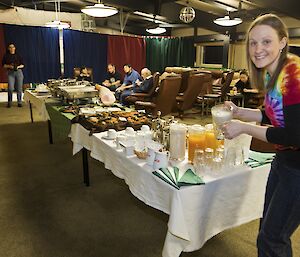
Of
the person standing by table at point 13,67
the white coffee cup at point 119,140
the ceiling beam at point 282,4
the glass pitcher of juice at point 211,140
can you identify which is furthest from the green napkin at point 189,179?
the person standing by table at point 13,67

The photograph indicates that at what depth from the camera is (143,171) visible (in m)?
1.38

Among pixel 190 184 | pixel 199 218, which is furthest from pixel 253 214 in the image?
pixel 190 184

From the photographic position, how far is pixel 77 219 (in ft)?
6.81

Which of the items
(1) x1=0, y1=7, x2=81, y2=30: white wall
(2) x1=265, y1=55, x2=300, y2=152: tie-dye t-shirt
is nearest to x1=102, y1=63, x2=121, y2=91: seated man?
(1) x1=0, y1=7, x2=81, y2=30: white wall

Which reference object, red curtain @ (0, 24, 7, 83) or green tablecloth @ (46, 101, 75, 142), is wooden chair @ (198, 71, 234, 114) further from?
red curtain @ (0, 24, 7, 83)

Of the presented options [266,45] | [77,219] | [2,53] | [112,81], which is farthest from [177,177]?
[2,53]

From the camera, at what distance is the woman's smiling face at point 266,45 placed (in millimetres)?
1006

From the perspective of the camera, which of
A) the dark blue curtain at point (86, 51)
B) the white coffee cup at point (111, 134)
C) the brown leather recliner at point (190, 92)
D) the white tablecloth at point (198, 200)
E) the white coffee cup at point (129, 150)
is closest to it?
the white tablecloth at point (198, 200)

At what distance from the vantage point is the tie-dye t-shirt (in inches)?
35.7

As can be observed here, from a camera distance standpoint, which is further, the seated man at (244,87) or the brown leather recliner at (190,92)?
the seated man at (244,87)

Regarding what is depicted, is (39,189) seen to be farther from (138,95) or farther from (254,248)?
(138,95)

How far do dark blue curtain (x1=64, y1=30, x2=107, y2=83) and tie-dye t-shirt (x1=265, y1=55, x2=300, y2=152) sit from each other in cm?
803

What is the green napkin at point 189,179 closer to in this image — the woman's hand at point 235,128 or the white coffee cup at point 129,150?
the woman's hand at point 235,128

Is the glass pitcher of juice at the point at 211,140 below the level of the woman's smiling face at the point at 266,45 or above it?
below
